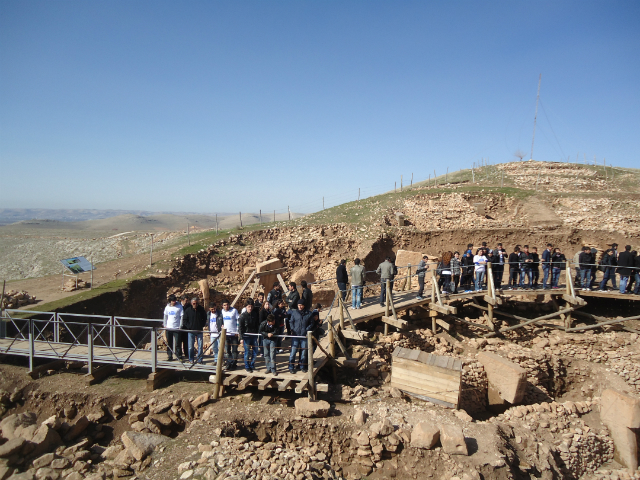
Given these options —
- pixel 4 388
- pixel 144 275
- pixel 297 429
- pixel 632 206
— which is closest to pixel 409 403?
pixel 297 429

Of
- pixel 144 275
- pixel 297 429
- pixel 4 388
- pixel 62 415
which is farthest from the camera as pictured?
pixel 144 275

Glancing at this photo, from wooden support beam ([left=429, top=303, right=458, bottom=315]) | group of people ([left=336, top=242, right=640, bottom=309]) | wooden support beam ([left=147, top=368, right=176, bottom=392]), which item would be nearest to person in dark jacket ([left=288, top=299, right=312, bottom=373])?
wooden support beam ([left=147, top=368, right=176, bottom=392])

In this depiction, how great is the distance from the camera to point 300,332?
8531mm

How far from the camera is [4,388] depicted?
362 inches

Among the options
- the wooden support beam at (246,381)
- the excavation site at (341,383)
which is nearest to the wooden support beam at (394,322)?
the excavation site at (341,383)

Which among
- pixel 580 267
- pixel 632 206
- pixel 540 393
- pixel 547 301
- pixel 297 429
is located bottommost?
pixel 540 393

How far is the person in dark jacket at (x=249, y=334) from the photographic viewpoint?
8.45 metres

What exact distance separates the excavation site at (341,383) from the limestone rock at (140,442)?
37mm

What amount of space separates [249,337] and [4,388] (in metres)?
6.54

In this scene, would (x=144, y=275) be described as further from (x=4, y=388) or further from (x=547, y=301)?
(x=547, y=301)

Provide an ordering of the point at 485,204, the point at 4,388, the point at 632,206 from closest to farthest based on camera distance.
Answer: the point at 4,388 < the point at 632,206 < the point at 485,204

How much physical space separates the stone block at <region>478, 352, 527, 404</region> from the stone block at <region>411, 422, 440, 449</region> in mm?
3801

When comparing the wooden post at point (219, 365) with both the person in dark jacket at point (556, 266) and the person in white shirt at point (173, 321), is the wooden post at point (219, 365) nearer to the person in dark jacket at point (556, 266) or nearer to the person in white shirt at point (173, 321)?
the person in white shirt at point (173, 321)

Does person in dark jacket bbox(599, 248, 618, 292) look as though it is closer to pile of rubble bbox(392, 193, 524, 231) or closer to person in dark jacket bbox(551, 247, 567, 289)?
person in dark jacket bbox(551, 247, 567, 289)
